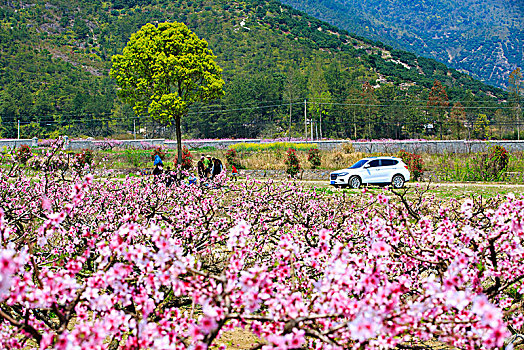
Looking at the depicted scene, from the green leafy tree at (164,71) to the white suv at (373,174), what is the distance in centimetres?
872

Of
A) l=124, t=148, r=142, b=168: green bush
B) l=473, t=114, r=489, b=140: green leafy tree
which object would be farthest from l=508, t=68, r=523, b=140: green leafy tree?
l=124, t=148, r=142, b=168: green bush

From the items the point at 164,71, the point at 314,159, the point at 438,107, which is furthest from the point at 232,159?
the point at 438,107

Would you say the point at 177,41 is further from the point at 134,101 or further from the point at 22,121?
the point at 22,121

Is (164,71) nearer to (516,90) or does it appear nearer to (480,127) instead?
(480,127)

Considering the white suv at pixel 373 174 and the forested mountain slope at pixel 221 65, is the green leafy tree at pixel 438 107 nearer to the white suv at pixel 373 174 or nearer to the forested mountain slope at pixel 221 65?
the forested mountain slope at pixel 221 65

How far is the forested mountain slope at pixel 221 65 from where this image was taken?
228 ft

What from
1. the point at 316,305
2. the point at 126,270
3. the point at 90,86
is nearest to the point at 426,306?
the point at 316,305

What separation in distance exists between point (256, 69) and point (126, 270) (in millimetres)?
87057

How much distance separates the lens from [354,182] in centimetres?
1847

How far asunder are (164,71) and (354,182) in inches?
445

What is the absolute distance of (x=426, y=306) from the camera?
230 centimetres

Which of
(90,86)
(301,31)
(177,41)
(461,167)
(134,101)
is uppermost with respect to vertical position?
(301,31)

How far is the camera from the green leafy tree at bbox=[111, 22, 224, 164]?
22922 millimetres

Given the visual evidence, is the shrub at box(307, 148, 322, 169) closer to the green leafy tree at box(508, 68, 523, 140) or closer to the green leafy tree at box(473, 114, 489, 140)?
the green leafy tree at box(508, 68, 523, 140)
